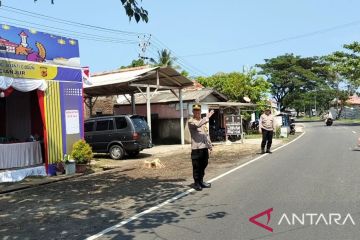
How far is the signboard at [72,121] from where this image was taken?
15.8 m

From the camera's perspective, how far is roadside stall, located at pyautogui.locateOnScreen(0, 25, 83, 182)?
45.5ft

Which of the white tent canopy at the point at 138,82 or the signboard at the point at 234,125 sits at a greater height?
the white tent canopy at the point at 138,82

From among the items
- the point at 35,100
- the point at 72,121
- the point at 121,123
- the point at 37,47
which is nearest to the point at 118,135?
the point at 121,123

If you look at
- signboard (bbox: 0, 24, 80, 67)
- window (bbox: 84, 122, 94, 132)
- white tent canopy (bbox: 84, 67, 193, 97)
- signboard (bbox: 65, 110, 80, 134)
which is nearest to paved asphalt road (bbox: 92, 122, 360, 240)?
signboard (bbox: 65, 110, 80, 134)

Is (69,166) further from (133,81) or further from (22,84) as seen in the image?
(133,81)

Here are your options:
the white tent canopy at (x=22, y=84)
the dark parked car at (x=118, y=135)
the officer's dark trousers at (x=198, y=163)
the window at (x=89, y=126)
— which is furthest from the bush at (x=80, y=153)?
the officer's dark trousers at (x=198, y=163)

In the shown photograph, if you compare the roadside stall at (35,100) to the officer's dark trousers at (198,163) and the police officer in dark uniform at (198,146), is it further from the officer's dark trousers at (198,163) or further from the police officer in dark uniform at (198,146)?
the officer's dark trousers at (198,163)

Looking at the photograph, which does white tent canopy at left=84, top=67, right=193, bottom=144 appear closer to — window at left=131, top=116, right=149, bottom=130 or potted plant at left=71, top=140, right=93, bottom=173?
window at left=131, top=116, right=149, bottom=130

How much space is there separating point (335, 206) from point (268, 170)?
18.4 feet

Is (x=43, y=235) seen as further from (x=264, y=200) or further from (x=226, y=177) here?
(x=226, y=177)

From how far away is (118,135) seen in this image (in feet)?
67.5

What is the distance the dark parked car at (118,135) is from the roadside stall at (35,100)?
13.1 feet

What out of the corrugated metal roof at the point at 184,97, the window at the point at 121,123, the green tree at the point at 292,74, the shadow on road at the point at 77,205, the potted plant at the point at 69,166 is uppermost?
the green tree at the point at 292,74

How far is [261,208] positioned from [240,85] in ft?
109
